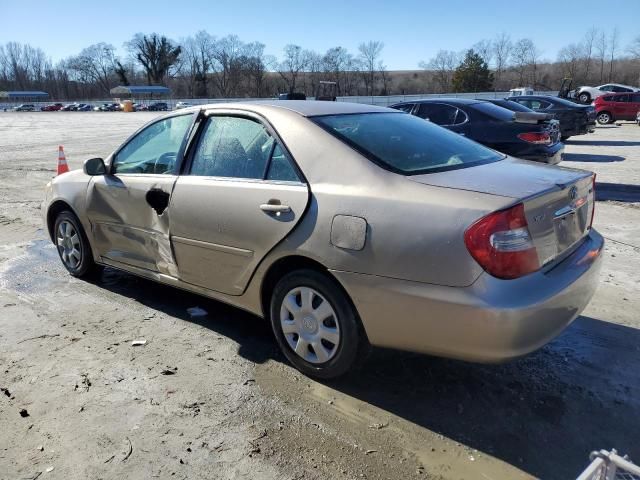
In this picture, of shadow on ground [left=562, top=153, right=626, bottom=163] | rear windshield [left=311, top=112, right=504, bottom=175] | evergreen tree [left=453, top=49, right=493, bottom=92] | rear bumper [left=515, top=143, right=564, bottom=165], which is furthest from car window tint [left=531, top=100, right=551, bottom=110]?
evergreen tree [left=453, top=49, right=493, bottom=92]

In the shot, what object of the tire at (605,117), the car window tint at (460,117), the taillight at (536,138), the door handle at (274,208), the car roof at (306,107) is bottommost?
the tire at (605,117)

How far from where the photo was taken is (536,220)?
2658 millimetres

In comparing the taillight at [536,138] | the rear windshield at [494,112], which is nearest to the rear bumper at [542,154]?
the taillight at [536,138]

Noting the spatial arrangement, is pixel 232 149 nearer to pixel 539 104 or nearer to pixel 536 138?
pixel 536 138

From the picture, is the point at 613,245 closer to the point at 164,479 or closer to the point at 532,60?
the point at 164,479

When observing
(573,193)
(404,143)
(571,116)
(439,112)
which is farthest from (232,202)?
(571,116)

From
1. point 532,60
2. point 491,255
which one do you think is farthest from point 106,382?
point 532,60

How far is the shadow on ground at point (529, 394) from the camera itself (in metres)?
2.65

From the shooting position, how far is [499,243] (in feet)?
8.21

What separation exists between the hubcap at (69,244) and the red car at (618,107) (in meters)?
27.5

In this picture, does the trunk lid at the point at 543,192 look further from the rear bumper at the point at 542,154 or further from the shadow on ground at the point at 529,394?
the rear bumper at the point at 542,154

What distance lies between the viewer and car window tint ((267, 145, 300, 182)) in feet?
10.6

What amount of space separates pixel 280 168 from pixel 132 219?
1548 millimetres

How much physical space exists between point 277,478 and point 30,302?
3240mm
